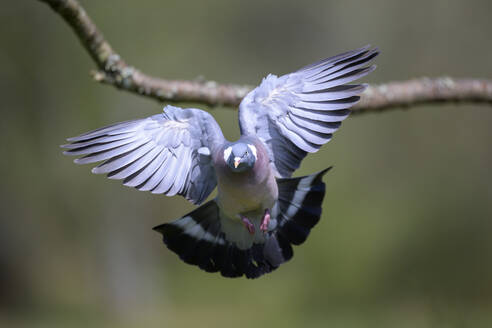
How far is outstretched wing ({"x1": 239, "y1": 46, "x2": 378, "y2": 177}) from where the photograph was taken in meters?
2.57

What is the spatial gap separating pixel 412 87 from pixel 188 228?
6.14 ft

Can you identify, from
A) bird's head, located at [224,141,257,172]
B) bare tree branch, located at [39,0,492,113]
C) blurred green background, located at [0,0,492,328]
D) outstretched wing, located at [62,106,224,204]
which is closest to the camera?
bird's head, located at [224,141,257,172]

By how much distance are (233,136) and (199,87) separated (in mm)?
5294

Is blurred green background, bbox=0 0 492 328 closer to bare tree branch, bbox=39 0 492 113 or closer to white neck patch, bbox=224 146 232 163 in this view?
bare tree branch, bbox=39 0 492 113

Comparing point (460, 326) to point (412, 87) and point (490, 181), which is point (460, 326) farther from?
point (490, 181)

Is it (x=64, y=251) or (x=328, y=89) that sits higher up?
(x=64, y=251)

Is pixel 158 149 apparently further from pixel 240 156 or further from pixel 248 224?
pixel 248 224

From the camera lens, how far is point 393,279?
797cm

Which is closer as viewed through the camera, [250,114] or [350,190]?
[250,114]

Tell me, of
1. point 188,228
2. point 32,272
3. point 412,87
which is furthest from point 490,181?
point 32,272

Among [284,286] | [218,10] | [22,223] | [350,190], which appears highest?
[218,10]

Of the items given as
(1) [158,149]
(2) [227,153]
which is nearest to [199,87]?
(1) [158,149]

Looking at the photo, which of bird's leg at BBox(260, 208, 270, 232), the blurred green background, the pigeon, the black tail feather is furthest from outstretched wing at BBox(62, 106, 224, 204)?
the blurred green background

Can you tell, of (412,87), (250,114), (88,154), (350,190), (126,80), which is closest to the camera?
(88,154)
